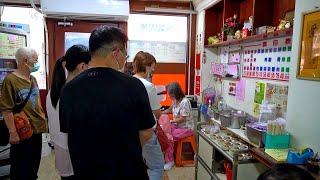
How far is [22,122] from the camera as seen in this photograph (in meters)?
2.00

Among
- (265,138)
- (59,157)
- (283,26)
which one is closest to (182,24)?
(283,26)

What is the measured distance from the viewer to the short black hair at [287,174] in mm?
707

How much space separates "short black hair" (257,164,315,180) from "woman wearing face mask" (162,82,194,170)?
2.35m

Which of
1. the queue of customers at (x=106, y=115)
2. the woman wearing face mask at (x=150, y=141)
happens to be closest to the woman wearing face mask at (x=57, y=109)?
the queue of customers at (x=106, y=115)

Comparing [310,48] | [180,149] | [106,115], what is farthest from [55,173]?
[310,48]

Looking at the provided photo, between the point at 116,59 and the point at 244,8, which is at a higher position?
the point at 244,8

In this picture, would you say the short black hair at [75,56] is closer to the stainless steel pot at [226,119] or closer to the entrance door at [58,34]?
the stainless steel pot at [226,119]

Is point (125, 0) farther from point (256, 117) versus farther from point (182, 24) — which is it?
point (256, 117)

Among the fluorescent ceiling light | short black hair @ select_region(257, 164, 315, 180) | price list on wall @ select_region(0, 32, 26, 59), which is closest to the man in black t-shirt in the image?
short black hair @ select_region(257, 164, 315, 180)

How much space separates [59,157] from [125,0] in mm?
2601

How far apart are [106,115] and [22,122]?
140 cm

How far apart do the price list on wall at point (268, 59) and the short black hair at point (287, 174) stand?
1.43m

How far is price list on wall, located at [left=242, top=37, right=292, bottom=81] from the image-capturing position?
2000mm

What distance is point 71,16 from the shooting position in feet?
11.7
